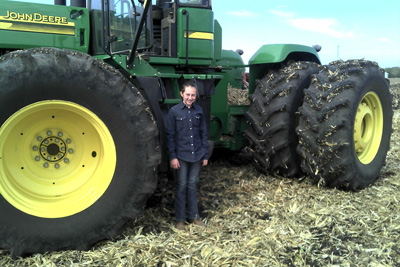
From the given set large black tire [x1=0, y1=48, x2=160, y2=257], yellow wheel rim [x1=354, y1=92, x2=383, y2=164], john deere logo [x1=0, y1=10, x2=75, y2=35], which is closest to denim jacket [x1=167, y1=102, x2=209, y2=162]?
large black tire [x1=0, y1=48, x2=160, y2=257]

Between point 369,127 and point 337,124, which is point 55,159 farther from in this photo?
point 369,127

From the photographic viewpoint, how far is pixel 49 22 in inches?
159

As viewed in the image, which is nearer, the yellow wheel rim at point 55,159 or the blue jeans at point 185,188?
the yellow wheel rim at point 55,159

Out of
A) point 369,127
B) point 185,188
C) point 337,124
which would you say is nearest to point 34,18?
point 185,188

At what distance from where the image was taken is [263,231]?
11.4 feet

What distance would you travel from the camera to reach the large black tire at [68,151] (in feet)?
9.54

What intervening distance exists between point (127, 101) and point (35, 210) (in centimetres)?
110

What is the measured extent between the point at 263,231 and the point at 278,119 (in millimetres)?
1587

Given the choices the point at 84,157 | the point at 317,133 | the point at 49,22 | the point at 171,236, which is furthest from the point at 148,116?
the point at 317,133

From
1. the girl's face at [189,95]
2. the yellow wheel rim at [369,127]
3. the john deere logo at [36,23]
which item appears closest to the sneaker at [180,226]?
the girl's face at [189,95]

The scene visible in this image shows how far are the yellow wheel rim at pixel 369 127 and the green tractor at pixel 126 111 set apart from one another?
2 cm

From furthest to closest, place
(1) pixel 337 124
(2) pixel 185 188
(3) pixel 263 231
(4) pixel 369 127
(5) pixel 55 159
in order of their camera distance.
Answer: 1. (4) pixel 369 127
2. (1) pixel 337 124
3. (2) pixel 185 188
4. (3) pixel 263 231
5. (5) pixel 55 159

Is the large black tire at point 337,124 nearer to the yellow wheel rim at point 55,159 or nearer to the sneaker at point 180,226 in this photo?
the sneaker at point 180,226

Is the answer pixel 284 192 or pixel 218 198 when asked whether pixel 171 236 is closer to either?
pixel 218 198
